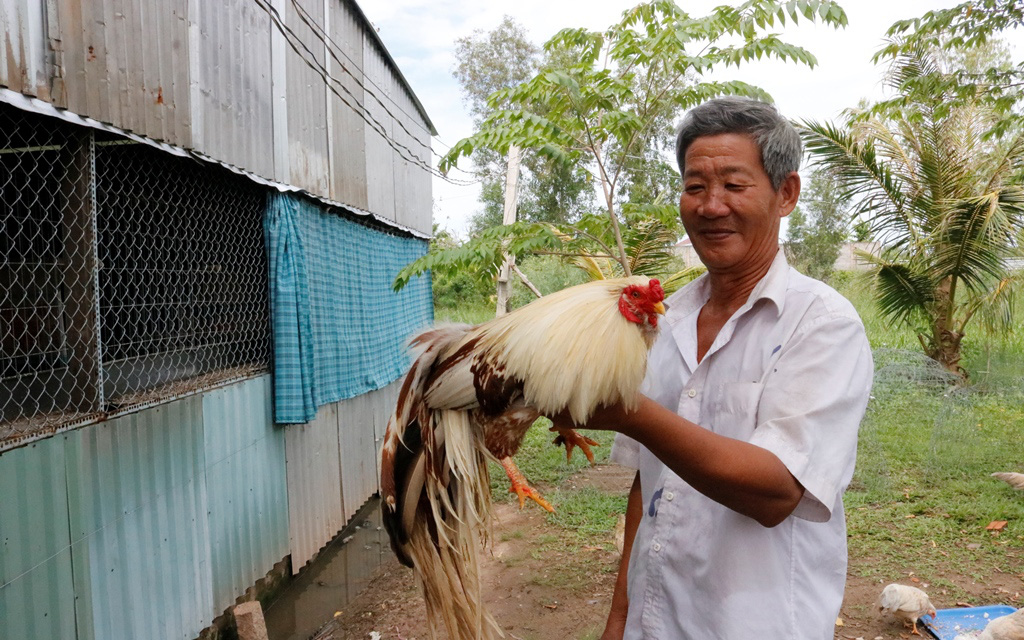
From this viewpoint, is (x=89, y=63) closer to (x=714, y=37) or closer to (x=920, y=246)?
(x=714, y=37)

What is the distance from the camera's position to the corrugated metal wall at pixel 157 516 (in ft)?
9.45

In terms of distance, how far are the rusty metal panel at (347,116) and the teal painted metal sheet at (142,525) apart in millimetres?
3235

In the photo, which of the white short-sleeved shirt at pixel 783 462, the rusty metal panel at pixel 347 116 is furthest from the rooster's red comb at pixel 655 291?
the rusty metal panel at pixel 347 116

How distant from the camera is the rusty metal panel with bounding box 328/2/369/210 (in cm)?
666

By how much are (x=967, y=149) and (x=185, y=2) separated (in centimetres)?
933

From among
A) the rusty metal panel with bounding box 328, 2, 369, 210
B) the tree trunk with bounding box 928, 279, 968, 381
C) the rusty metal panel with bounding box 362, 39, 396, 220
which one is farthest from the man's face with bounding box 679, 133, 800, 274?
the tree trunk with bounding box 928, 279, 968, 381

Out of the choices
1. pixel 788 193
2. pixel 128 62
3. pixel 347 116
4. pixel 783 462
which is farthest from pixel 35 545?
pixel 347 116

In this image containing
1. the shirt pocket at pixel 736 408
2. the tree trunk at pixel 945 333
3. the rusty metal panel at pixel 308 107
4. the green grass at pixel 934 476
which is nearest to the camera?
the shirt pocket at pixel 736 408

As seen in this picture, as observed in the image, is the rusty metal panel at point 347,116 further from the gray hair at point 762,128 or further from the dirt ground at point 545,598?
the gray hair at point 762,128

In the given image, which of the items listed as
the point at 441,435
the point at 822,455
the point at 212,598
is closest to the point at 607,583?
the point at 212,598

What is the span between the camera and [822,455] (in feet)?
4.00

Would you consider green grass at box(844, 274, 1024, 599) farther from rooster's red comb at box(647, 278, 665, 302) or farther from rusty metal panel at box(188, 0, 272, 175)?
rusty metal panel at box(188, 0, 272, 175)

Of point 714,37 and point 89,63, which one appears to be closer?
point 89,63

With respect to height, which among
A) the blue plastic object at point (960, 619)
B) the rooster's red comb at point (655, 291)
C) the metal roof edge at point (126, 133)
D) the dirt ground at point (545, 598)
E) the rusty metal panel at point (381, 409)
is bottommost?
the dirt ground at point (545, 598)
